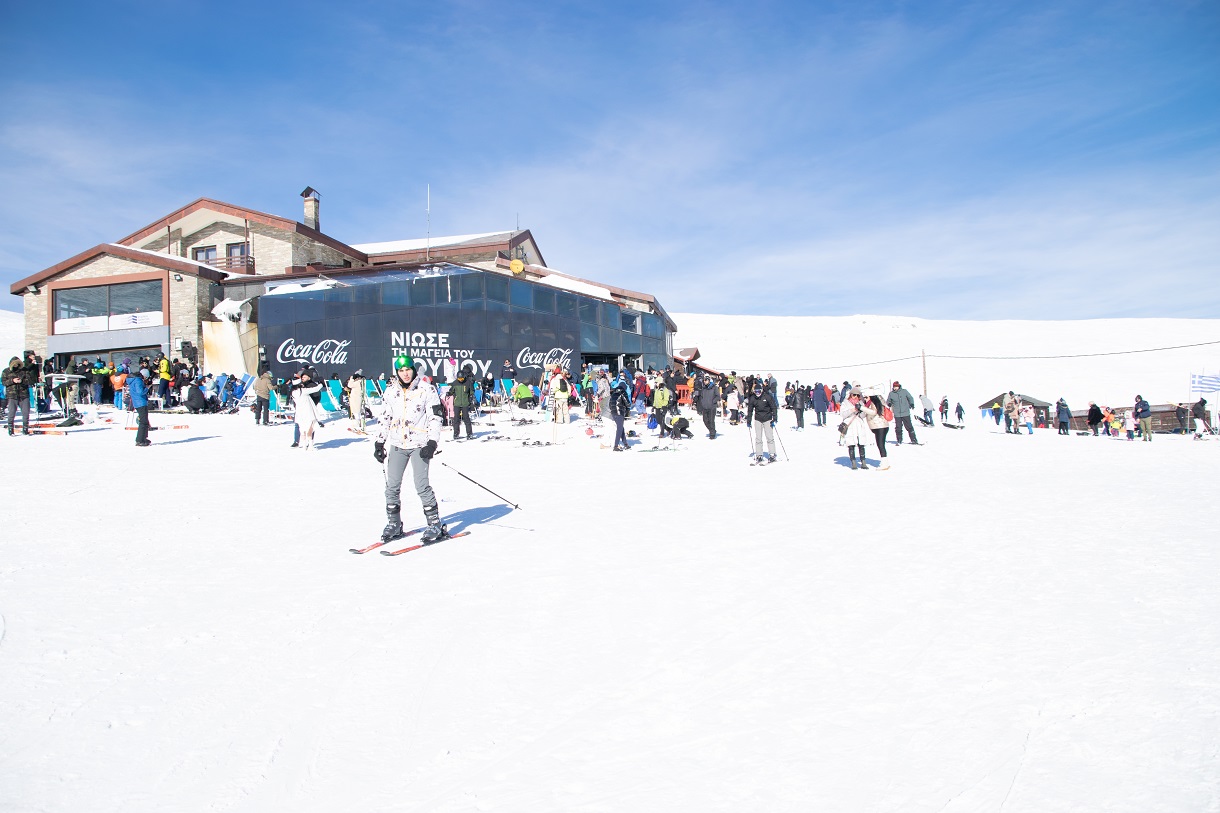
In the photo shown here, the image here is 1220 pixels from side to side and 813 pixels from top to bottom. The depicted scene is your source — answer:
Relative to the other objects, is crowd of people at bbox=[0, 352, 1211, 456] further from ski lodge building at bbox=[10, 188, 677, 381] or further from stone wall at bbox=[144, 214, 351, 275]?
stone wall at bbox=[144, 214, 351, 275]

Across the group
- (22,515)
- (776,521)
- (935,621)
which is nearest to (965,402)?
(776,521)

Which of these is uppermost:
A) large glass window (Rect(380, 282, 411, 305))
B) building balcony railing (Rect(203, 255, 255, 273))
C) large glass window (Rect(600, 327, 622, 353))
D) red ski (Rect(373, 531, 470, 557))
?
building balcony railing (Rect(203, 255, 255, 273))

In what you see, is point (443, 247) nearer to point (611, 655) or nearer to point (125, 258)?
point (125, 258)

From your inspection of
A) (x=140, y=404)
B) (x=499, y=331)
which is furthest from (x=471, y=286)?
(x=140, y=404)

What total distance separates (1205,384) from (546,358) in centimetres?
2567

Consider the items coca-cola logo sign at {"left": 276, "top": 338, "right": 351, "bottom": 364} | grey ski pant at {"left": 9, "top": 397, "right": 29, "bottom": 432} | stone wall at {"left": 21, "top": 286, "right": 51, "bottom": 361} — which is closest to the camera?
grey ski pant at {"left": 9, "top": 397, "right": 29, "bottom": 432}

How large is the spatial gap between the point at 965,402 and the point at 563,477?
3572 centimetres

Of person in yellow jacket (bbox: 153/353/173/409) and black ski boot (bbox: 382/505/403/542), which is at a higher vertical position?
person in yellow jacket (bbox: 153/353/173/409)

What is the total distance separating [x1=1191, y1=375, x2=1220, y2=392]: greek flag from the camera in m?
26.0

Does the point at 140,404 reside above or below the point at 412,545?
above

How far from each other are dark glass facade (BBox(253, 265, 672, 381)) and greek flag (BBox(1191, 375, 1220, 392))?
2379 cm

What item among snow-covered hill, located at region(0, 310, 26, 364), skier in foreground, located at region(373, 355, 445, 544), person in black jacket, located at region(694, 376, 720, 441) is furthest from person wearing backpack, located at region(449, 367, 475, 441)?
snow-covered hill, located at region(0, 310, 26, 364)

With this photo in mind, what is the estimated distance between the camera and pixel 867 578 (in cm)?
561

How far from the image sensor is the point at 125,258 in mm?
26359
